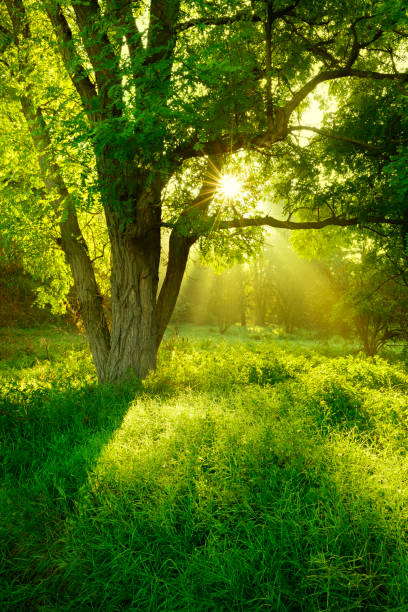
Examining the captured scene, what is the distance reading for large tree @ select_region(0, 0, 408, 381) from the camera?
213 inches

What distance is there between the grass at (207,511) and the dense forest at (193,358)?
0.02 meters

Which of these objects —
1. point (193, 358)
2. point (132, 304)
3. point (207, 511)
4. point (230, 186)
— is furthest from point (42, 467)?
point (193, 358)

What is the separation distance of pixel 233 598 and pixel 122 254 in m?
6.02

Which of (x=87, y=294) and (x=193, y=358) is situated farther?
(x=193, y=358)

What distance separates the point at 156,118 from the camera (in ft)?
15.4

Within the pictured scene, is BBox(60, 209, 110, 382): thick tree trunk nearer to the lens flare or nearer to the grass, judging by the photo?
the grass

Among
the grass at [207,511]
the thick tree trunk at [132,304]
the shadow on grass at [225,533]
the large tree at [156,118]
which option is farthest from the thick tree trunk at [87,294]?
the shadow on grass at [225,533]

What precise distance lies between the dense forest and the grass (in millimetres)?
20

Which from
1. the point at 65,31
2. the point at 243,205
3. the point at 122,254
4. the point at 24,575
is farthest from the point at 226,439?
the point at 65,31

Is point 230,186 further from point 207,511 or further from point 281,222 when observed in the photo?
point 207,511

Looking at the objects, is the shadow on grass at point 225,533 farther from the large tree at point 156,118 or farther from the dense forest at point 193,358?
the large tree at point 156,118

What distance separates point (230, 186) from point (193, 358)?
5.38 m

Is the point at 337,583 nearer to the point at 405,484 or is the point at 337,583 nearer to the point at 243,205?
the point at 405,484

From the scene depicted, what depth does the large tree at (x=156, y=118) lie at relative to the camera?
5422mm
